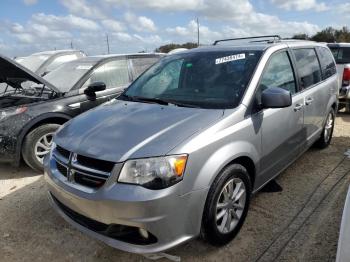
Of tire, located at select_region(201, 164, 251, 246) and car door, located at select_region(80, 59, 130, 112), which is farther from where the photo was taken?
car door, located at select_region(80, 59, 130, 112)

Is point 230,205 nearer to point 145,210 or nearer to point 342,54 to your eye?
point 145,210

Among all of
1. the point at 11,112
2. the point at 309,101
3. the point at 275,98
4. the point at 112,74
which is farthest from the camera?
the point at 112,74

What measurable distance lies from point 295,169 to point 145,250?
2.95 m

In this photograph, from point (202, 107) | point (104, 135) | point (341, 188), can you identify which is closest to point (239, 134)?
point (202, 107)

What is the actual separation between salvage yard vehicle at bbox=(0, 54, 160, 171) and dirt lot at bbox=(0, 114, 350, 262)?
19.9 inches

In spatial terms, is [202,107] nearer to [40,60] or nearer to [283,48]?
[283,48]

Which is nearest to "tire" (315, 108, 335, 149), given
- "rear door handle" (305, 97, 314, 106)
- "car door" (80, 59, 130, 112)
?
"rear door handle" (305, 97, 314, 106)

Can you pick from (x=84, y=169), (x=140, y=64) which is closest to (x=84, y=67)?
(x=140, y=64)

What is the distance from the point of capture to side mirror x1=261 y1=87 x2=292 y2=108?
303cm

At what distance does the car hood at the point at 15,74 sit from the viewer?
4.38 m

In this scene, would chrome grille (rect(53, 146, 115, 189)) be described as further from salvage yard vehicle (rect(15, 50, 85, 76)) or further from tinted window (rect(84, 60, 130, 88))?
salvage yard vehicle (rect(15, 50, 85, 76))

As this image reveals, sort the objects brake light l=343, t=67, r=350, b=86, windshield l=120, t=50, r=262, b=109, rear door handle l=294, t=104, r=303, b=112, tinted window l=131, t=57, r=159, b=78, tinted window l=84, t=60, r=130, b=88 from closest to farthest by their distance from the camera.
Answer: windshield l=120, t=50, r=262, b=109
rear door handle l=294, t=104, r=303, b=112
tinted window l=84, t=60, r=130, b=88
tinted window l=131, t=57, r=159, b=78
brake light l=343, t=67, r=350, b=86

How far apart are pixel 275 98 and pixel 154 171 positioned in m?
1.34

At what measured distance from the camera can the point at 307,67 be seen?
170 inches
